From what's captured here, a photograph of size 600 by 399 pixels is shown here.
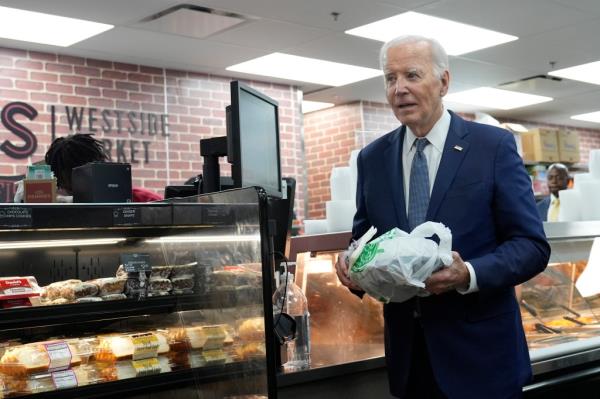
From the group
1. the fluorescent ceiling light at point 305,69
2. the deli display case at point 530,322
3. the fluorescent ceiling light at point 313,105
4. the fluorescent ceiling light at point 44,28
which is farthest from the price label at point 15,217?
the fluorescent ceiling light at point 313,105

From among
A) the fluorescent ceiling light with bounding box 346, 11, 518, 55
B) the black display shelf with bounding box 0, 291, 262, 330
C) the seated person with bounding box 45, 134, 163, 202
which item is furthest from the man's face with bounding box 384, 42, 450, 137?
the fluorescent ceiling light with bounding box 346, 11, 518, 55

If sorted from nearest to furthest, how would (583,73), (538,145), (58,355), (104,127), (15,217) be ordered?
(15,217) < (58,355) < (104,127) < (583,73) < (538,145)

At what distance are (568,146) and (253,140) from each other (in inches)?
428

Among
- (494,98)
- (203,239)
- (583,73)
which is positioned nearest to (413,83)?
(203,239)

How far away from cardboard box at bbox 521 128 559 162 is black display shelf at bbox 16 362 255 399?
33.5ft

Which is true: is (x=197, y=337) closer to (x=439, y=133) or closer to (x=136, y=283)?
(x=136, y=283)

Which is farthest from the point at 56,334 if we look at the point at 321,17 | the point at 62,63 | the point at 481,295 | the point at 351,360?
the point at 62,63

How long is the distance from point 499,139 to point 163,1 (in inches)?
158

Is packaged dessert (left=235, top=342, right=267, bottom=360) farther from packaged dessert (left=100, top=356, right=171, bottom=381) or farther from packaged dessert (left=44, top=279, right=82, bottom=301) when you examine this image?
packaged dessert (left=44, top=279, right=82, bottom=301)

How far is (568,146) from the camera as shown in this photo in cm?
1248

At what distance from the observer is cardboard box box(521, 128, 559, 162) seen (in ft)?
38.6

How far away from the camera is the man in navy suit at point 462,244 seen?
Answer: 2.25 metres

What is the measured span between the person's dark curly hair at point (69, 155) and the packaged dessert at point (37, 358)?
5.41ft

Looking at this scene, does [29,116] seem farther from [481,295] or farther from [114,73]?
[481,295]
